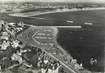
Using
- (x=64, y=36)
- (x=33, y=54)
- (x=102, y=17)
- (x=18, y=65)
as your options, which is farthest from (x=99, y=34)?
(x=18, y=65)

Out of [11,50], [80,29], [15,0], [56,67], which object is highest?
[15,0]

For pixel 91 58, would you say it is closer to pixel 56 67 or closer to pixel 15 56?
pixel 56 67

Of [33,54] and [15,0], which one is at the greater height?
[15,0]

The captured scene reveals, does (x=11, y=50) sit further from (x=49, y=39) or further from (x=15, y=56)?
(x=49, y=39)

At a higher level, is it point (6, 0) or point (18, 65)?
point (6, 0)

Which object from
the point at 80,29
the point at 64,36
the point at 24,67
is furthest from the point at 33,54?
the point at 80,29
